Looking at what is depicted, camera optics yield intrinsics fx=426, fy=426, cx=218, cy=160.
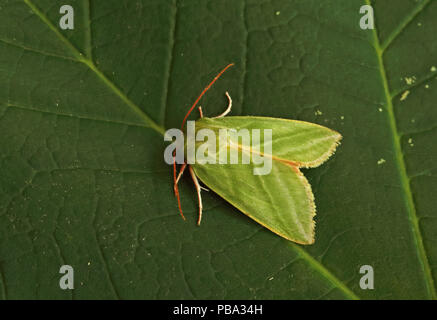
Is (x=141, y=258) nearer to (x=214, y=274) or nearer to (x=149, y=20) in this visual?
(x=214, y=274)

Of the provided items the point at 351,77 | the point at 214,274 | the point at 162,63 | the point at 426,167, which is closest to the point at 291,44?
the point at 351,77

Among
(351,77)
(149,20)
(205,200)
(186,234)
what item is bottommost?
(186,234)

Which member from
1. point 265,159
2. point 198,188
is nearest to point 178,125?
point 198,188

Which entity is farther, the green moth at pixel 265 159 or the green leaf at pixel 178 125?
the green moth at pixel 265 159

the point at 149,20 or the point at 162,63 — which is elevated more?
the point at 149,20

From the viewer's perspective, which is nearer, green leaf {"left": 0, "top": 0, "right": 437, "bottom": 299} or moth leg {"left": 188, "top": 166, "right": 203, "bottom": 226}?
green leaf {"left": 0, "top": 0, "right": 437, "bottom": 299}

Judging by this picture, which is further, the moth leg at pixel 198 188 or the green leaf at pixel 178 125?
the moth leg at pixel 198 188
